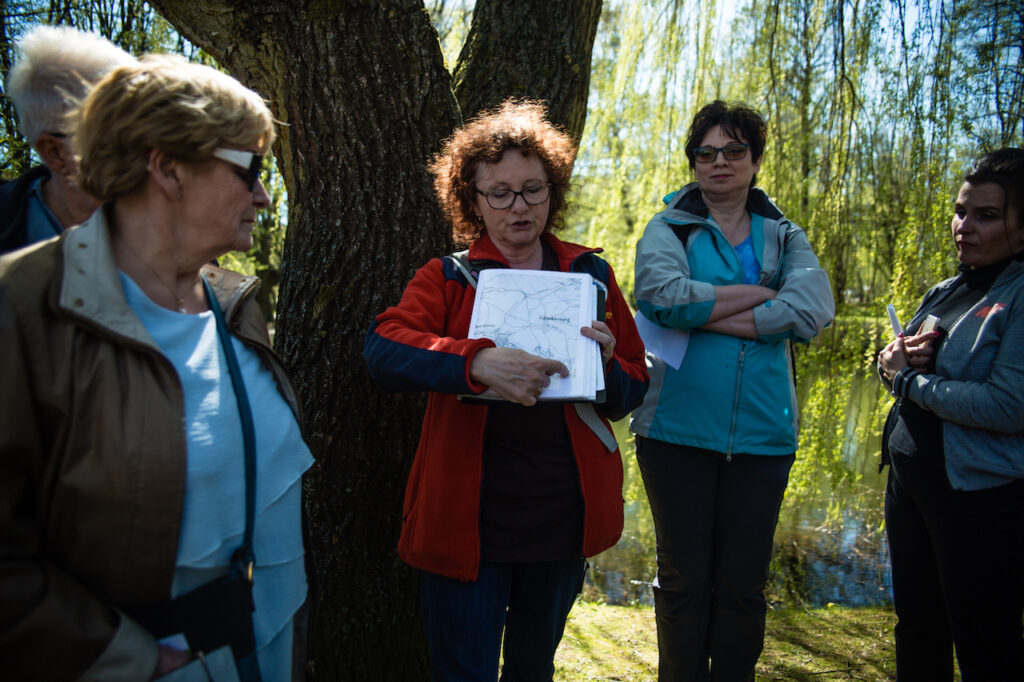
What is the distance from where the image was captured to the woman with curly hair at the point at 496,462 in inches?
68.7

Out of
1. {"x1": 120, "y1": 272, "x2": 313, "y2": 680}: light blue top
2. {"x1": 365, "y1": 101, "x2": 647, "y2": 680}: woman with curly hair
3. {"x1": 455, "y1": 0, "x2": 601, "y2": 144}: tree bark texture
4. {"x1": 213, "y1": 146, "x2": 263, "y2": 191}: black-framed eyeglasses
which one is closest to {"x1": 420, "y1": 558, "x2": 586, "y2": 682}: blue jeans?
{"x1": 365, "y1": 101, "x2": 647, "y2": 680}: woman with curly hair

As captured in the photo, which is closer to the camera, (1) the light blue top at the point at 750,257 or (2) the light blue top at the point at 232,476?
(2) the light blue top at the point at 232,476

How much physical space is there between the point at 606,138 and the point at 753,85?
119 cm

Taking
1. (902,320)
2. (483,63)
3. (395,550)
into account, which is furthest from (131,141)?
(902,320)

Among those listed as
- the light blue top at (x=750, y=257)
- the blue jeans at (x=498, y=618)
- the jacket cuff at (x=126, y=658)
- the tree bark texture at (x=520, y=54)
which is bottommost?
the blue jeans at (x=498, y=618)

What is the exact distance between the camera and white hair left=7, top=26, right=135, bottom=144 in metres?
1.50

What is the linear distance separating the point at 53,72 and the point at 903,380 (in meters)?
2.57

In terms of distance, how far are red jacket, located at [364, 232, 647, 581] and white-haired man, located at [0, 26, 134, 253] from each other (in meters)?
0.75

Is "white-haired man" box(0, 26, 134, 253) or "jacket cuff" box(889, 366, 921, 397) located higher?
"white-haired man" box(0, 26, 134, 253)

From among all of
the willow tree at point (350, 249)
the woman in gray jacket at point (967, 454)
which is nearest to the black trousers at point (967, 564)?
the woman in gray jacket at point (967, 454)

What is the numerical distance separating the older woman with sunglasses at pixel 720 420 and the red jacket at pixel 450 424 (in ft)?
1.55

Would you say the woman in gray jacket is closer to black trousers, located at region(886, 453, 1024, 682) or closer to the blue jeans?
black trousers, located at region(886, 453, 1024, 682)

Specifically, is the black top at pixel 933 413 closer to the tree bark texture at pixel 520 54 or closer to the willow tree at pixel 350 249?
the tree bark texture at pixel 520 54

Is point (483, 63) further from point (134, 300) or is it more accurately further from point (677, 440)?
point (134, 300)
